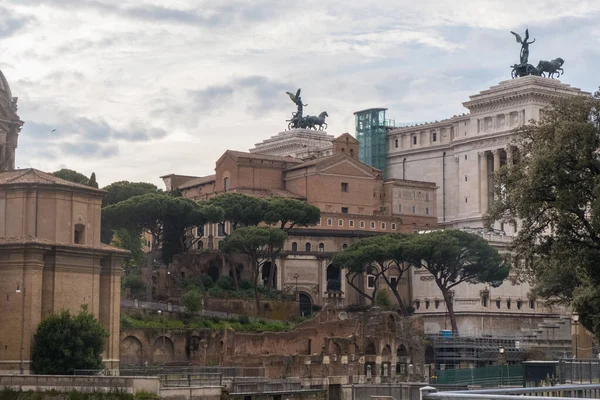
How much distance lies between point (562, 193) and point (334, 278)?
214 feet

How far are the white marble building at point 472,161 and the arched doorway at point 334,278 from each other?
673 cm

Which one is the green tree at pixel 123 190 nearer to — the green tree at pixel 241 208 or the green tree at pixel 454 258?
the green tree at pixel 241 208

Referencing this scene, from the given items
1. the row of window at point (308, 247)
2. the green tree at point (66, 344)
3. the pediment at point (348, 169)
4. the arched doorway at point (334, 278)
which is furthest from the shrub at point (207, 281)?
the green tree at point (66, 344)

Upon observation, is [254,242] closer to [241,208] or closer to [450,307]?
[241,208]

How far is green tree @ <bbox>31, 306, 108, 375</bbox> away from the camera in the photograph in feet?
184

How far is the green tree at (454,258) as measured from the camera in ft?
318

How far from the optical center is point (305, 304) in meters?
101

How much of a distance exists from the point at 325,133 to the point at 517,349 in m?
57.3

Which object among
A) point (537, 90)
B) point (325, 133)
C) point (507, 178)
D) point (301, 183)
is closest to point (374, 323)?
point (301, 183)

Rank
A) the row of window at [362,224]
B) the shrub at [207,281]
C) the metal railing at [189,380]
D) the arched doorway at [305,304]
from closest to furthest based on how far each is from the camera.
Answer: the metal railing at [189,380]
the shrub at [207,281]
the arched doorway at [305,304]
the row of window at [362,224]

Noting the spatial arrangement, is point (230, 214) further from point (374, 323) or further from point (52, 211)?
point (52, 211)

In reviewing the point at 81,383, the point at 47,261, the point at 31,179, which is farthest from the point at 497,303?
the point at 81,383

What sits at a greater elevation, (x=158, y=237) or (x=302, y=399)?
(x=158, y=237)

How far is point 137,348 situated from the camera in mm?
79250
